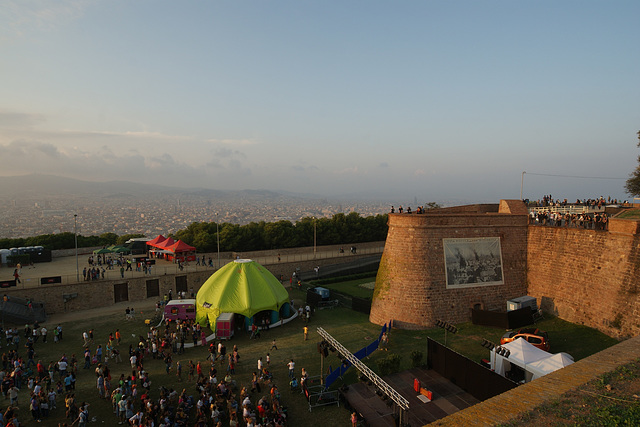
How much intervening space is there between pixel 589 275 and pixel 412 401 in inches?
543

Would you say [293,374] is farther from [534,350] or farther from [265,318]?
[534,350]

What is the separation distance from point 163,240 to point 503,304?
3259 centimetres

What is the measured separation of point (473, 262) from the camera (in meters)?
23.1

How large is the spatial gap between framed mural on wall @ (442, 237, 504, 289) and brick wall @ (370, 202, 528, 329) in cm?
34

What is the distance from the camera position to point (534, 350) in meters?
14.8

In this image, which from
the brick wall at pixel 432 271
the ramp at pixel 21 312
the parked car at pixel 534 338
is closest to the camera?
the parked car at pixel 534 338

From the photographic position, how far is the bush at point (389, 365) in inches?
656

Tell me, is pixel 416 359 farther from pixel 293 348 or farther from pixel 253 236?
pixel 253 236

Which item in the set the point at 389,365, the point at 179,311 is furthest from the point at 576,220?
the point at 179,311

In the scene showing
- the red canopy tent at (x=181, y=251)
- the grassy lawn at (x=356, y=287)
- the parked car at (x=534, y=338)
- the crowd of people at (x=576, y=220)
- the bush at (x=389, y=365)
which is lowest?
the grassy lawn at (x=356, y=287)

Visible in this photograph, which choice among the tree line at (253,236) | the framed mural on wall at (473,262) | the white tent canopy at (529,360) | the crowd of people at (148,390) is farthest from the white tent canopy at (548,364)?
the tree line at (253,236)

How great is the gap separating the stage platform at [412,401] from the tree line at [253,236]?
3006 centimetres

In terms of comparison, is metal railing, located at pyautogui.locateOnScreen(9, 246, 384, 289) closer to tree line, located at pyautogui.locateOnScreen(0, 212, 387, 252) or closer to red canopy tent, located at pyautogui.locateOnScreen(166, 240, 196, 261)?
red canopy tent, located at pyautogui.locateOnScreen(166, 240, 196, 261)

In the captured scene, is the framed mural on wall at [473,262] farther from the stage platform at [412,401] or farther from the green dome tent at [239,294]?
the green dome tent at [239,294]
